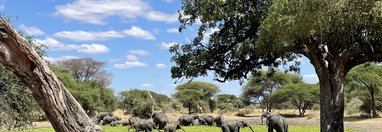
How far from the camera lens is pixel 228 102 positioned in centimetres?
8162

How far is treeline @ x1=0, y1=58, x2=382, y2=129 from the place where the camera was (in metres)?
58.6

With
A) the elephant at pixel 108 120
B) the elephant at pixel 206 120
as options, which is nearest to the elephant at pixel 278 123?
the elephant at pixel 206 120

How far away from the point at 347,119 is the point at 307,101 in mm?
10089

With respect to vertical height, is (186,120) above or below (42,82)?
above

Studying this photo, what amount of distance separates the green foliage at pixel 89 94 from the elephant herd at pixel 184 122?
507cm

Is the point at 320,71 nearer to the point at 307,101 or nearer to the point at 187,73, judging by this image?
the point at 187,73

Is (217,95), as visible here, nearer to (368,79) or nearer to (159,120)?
(368,79)

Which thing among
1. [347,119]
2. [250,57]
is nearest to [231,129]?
[250,57]

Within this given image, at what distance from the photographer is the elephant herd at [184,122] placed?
27.4m

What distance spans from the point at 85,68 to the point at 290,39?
6727 cm

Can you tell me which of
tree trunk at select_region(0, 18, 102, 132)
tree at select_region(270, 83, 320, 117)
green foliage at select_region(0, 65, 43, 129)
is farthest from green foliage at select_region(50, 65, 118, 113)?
tree trunk at select_region(0, 18, 102, 132)

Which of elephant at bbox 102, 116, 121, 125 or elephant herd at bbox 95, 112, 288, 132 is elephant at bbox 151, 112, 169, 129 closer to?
elephant herd at bbox 95, 112, 288, 132

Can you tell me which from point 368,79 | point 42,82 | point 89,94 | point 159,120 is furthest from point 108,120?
point 42,82

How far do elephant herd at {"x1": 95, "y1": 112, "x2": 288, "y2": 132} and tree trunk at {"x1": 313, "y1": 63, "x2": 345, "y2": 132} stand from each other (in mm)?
7338
